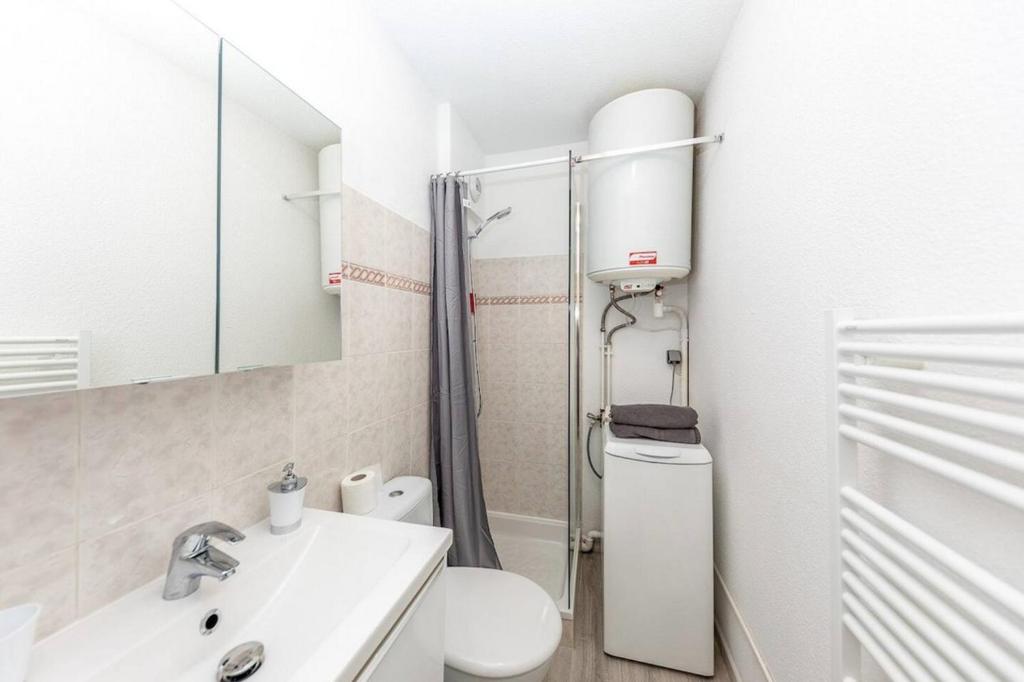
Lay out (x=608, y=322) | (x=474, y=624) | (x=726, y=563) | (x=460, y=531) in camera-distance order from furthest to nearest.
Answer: (x=608, y=322), (x=460, y=531), (x=726, y=563), (x=474, y=624)

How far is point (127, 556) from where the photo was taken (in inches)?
25.1

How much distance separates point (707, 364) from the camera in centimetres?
162

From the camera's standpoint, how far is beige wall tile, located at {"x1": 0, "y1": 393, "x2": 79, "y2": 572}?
51 cm

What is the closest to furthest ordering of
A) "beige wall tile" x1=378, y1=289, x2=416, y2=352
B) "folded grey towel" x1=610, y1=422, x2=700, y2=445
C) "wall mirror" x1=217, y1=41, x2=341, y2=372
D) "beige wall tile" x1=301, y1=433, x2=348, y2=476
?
"wall mirror" x1=217, y1=41, x2=341, y2=372 → "beige wall tile" x1=301, y1=433, x2=348, y2=476 → "beige wall tile" x1=378, y1=289, x2=416, y2=352 → "folded grey towel" x1=610, y1=422, x2=700, y2=445

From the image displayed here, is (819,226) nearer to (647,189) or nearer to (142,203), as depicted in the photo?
(647,189)

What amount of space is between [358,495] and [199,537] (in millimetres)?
464

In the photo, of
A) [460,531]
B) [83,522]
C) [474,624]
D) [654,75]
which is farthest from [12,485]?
[654,75]

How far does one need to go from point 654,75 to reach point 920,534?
5.82 ft

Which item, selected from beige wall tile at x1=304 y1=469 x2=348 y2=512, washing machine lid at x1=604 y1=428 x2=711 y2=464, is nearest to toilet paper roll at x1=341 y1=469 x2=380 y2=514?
beige wall tile at x1=304 y1=469 x2=348 y2=512

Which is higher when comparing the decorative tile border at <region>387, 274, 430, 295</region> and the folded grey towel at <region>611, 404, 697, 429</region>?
the decorative tile border at <region>387, 274, 430, 295</region>

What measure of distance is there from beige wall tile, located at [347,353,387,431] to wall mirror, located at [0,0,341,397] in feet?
0.87

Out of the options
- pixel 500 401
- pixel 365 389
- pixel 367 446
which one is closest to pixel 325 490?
pixel 367 446

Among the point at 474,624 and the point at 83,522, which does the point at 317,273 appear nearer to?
the point at 83,522

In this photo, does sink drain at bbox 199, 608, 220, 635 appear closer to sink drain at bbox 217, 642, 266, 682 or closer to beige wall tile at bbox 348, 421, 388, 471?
sink drain at bbox 217, 642, 266, 682
